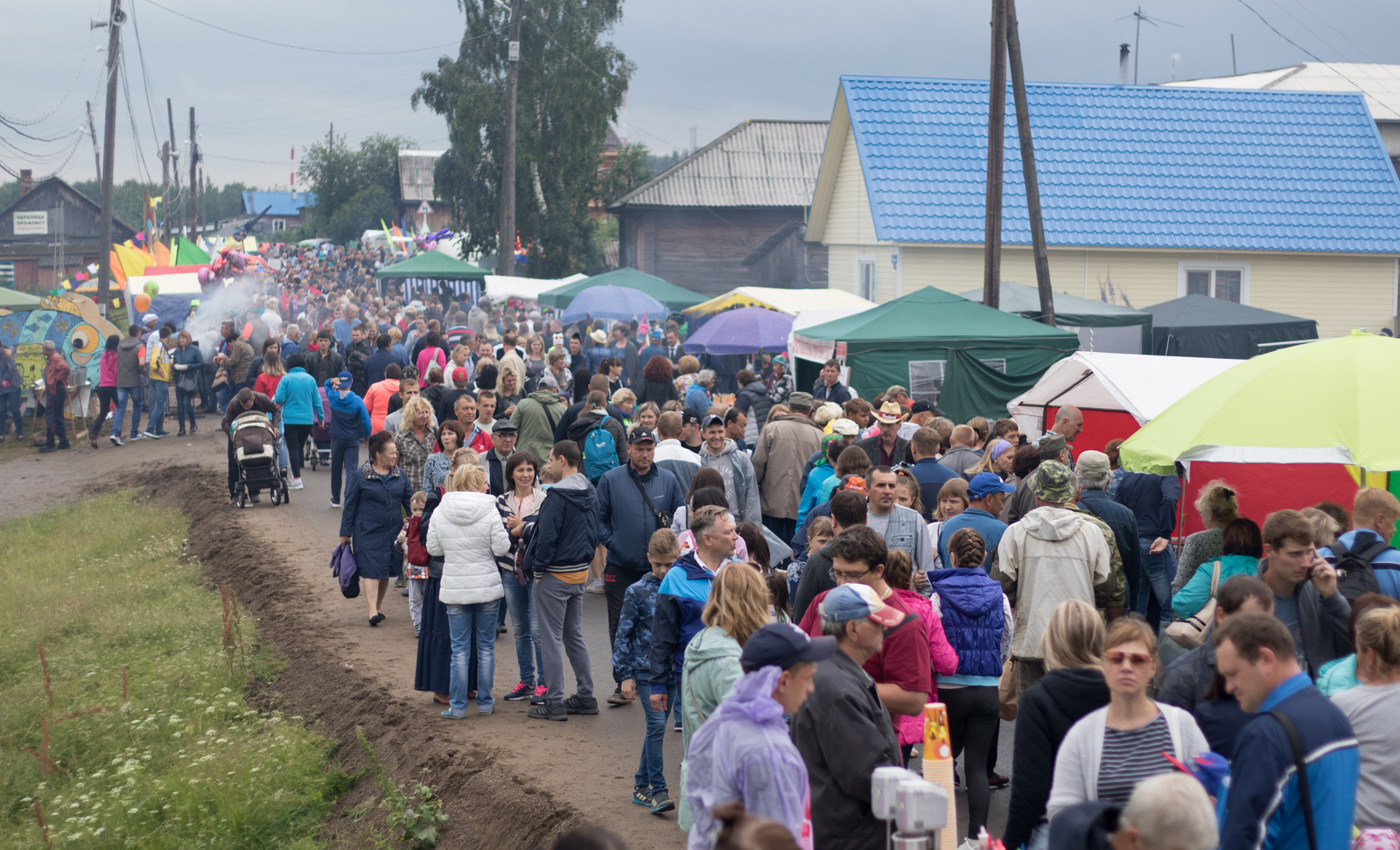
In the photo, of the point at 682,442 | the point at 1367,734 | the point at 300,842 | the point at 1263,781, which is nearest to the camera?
the point at 1263,781

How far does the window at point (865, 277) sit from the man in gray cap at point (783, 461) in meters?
15.2

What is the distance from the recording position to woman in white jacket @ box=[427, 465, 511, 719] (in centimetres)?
791

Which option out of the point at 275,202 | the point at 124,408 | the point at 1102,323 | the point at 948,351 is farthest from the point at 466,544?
the point at 275,202

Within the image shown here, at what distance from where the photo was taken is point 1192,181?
81.9 ft

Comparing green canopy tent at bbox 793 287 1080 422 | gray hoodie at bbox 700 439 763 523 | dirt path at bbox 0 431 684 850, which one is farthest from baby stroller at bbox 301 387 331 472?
gray hoodie at bbox 700 439 763 523

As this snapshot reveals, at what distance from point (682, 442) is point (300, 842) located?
459cm

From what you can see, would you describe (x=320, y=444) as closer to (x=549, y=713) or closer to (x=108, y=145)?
(x=549, y=713)

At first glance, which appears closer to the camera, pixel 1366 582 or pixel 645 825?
pixel 1366 582

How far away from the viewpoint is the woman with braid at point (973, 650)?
5.89m

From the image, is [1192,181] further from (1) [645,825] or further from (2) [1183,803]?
(2) [1183,803]

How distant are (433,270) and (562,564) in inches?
848

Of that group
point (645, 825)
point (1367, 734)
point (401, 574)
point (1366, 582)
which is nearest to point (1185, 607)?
point (1366, 582)

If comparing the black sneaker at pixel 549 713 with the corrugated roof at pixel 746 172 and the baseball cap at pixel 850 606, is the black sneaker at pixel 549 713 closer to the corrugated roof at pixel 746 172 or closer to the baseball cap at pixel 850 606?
the baseball cap at pixel 850 606

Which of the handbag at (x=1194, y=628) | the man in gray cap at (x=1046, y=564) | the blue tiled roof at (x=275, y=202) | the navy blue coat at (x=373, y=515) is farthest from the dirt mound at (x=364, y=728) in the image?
the blue tiled roof at (x=275, y=202)
